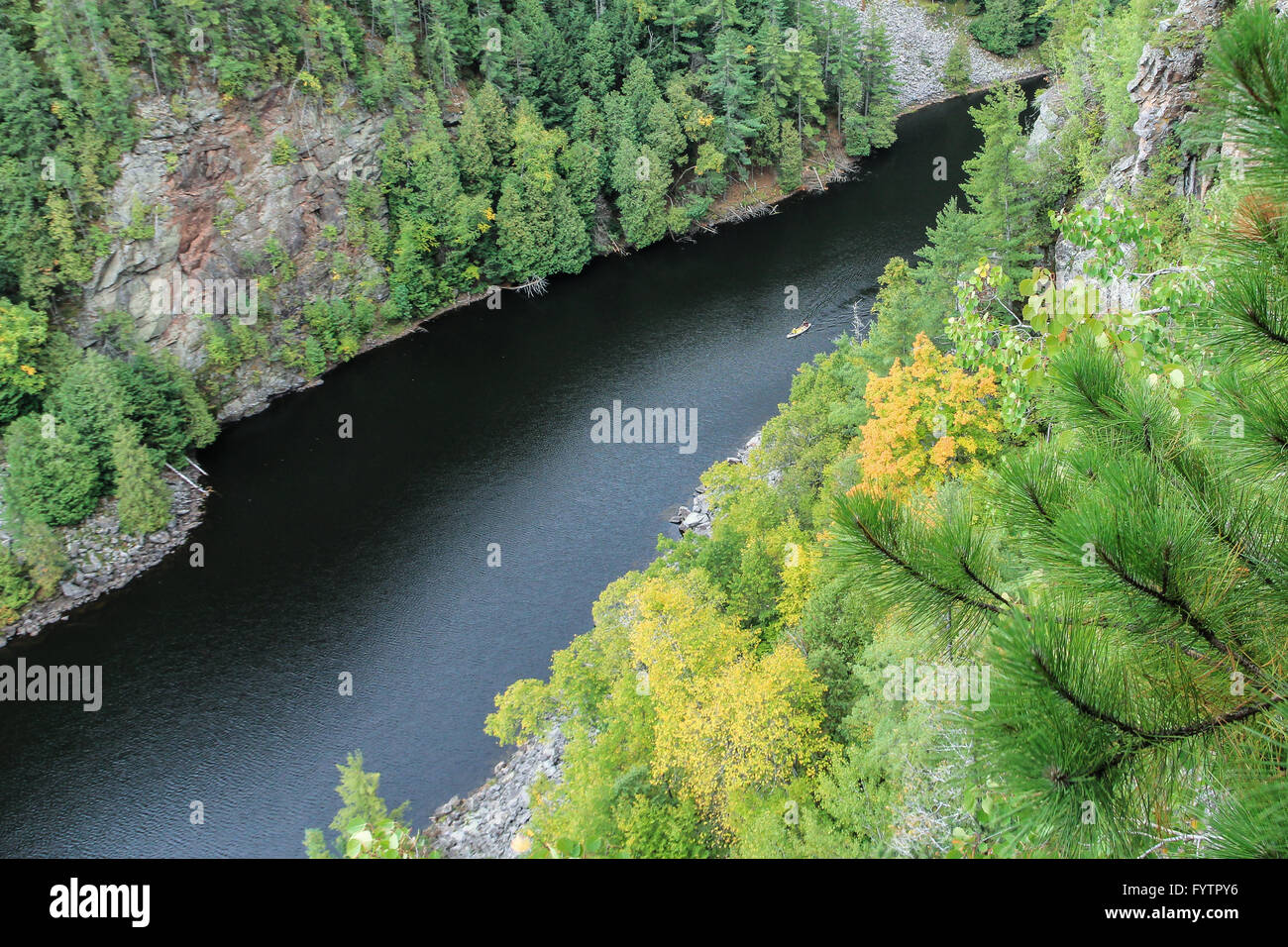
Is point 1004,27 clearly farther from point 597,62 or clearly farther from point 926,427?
point 926,427

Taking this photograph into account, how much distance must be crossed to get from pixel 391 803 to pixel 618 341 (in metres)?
23.1

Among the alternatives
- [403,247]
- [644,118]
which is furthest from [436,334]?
[644,118]

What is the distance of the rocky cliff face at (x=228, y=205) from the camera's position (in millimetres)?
31938

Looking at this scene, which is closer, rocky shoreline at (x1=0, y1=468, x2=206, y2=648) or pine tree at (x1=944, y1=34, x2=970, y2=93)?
rocky shoreline at (x1=0, y1=468, x2=206, y2=648)

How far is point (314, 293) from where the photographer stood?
37.4 meters

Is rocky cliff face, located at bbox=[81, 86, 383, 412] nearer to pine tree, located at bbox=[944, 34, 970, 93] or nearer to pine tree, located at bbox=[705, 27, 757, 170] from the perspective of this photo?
pine tree, located at bbox=[705, 27, 757, 170]

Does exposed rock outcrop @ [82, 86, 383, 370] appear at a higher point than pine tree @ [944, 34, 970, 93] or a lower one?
lower

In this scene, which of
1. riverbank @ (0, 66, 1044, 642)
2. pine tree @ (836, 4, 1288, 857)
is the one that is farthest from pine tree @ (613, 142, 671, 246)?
pine tree @ (836, 4, 1288, 857)

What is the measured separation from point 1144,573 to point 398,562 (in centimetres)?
2671

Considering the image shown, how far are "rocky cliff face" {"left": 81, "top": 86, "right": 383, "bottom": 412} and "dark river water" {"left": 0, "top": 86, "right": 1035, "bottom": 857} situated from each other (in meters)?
4.44

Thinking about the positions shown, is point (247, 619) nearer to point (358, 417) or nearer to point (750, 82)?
point (358, 417)

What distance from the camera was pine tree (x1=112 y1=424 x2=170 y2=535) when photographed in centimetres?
2786

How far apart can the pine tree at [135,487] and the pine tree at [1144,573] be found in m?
30.1

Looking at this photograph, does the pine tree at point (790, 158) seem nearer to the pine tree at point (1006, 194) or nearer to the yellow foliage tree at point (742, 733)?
the pine tree at point (1006, 194)
